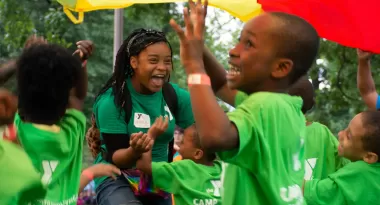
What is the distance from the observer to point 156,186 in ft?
18.2

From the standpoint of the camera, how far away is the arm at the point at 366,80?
18.8 ft

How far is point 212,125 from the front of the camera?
340 cm

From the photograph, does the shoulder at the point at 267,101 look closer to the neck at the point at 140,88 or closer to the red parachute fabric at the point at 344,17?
the red parachute fabric at the point at 344,17

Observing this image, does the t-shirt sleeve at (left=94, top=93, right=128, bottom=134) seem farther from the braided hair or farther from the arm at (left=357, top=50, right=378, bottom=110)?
the arm at (left=357, top=50, right=378, bottom=110)

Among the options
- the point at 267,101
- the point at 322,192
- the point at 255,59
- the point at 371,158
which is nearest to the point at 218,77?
the point at 255,59

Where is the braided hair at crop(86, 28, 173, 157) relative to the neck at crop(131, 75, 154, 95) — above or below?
above

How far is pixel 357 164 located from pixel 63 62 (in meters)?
2.24

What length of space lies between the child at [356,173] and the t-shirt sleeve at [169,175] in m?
1.03

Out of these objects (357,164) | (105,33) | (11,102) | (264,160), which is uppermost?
(11,102)

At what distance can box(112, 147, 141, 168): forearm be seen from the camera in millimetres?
5118

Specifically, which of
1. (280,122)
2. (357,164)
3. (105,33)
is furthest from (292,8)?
(105,33)

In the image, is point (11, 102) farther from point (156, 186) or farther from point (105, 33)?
point (105, 33)

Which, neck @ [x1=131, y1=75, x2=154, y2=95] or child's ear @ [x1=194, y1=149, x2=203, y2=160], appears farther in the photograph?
child's ear @ [x1=194, y1=149, x2=203, y2=160]

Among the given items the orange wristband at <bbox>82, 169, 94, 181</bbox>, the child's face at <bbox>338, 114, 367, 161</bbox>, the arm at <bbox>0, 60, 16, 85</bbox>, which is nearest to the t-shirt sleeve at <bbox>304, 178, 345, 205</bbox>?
the child's face at <bbox>338, 114, 367, 161</bbox>
